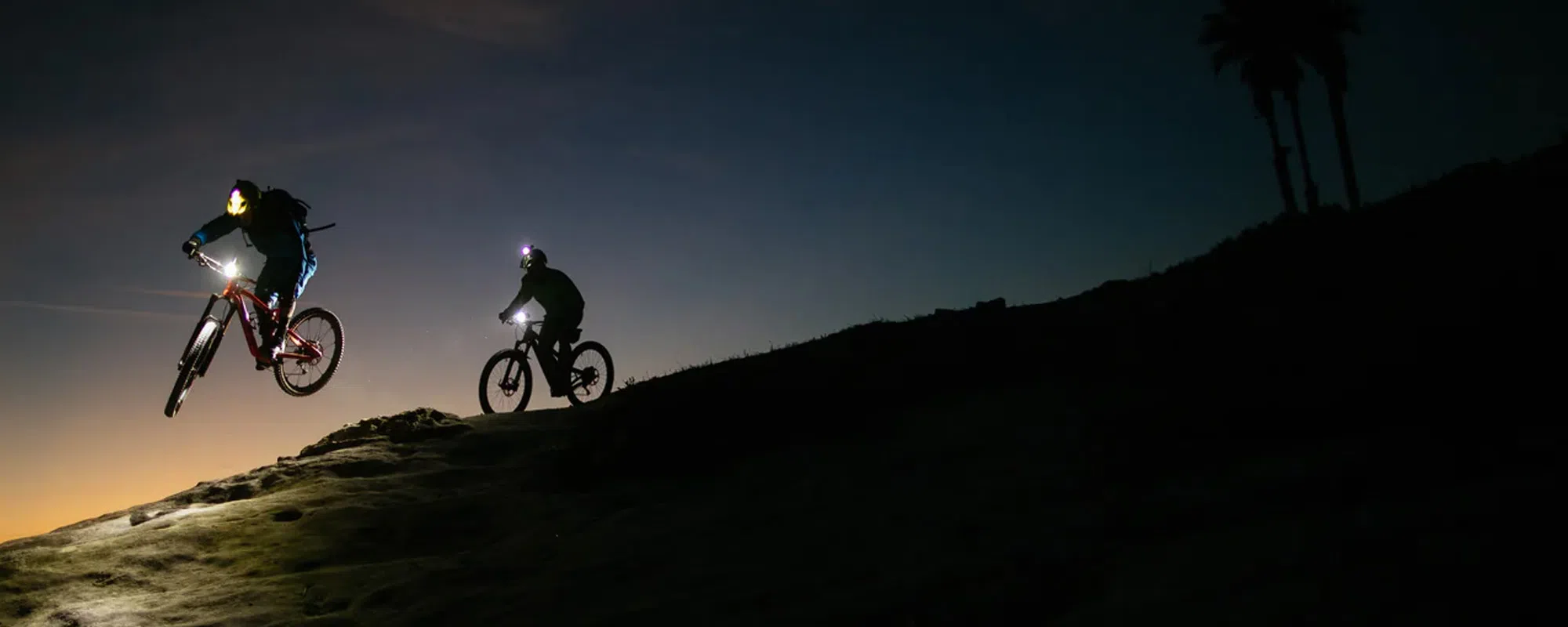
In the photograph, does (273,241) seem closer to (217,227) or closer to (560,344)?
(217,227)

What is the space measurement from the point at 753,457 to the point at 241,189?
729 centimetres

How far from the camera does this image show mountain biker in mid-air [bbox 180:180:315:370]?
995 cm

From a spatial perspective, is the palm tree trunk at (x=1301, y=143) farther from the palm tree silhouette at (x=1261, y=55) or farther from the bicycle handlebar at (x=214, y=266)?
the bicycle handlebar at (x=214, y=266)

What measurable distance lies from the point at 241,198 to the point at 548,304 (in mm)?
4689

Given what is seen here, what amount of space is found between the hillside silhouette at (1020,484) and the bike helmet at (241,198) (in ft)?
10.7

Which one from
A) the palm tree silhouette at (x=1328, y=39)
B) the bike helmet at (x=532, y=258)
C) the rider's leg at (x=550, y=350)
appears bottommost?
the rider's leg at (x=550, y=350)

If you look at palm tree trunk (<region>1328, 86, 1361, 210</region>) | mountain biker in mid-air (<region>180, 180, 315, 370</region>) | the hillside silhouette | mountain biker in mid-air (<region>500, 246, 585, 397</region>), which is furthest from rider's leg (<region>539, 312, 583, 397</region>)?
palm tree trunk (<region>1328, 86, 1361, 210</region>)

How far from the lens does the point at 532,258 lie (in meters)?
13.5

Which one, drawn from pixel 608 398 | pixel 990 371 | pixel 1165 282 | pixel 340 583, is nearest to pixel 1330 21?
pixel 1165 282

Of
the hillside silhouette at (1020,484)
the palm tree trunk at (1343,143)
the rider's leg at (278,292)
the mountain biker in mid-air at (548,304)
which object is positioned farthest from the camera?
the palm tree trunk at (1343,143)

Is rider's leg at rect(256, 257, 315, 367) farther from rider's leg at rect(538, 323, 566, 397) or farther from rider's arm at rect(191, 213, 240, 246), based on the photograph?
rider's leg at rect(538, 323, 566, 397)

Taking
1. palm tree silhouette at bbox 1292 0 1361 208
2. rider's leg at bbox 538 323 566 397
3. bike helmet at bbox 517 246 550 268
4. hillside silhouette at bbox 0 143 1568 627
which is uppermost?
palm tree silhouette at bbox 1292 0 1361 208

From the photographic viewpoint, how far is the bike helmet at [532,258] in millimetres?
13445

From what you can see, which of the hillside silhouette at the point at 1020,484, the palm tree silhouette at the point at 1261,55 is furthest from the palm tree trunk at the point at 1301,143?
the hillside silhouette at the point at 1020,484
